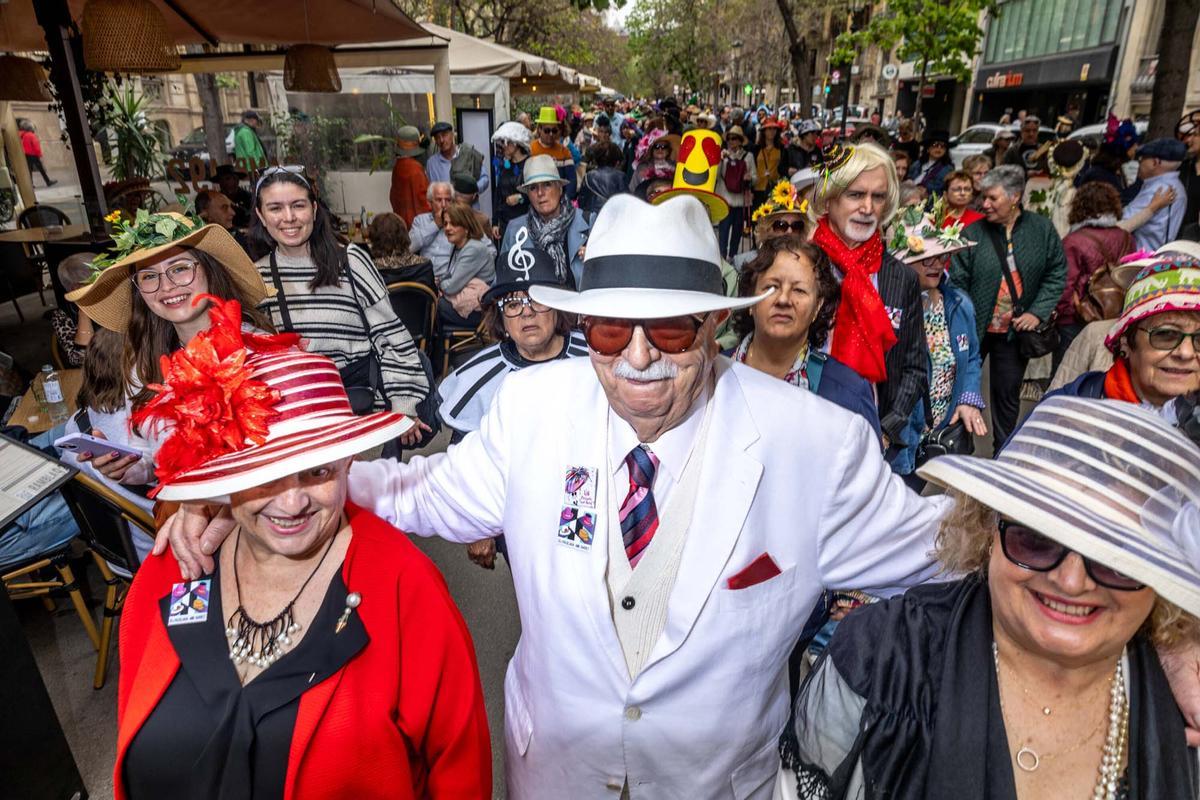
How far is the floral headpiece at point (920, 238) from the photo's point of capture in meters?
3.53

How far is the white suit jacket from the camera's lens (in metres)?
1.70

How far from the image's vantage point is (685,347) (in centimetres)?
168

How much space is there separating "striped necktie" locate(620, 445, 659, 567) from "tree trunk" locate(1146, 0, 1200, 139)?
1089 centimetres

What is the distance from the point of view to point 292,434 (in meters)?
1.60

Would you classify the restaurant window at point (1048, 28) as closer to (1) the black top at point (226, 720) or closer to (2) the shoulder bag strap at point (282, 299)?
(2) the shoulder bag strap at point (282, 299)

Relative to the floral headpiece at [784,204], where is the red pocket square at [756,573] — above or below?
below

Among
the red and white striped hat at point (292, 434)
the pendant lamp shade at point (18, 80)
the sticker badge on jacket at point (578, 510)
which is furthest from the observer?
the pendant lamp shade at point (18, 80)

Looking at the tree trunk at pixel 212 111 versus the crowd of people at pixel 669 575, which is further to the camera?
the tree trunk at pixel 212 111

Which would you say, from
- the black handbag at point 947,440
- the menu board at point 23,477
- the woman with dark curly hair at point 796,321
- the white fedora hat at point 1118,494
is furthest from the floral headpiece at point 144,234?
the black handbag at point 947,440

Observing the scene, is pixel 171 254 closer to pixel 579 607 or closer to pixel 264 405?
pixel 264 405

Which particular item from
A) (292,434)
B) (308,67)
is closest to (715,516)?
(292,434)

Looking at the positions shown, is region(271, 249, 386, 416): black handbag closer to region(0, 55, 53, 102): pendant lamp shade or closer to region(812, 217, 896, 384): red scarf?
region(812, 217, 896, 384): red scarf

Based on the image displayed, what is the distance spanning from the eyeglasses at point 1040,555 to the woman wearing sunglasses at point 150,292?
109 inches

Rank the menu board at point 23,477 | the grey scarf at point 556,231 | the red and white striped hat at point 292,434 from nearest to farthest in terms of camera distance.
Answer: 1. the red and white striped hat at point 292,434
2. the menu board at point 23,477
3. the grey scarf at point 556,231
